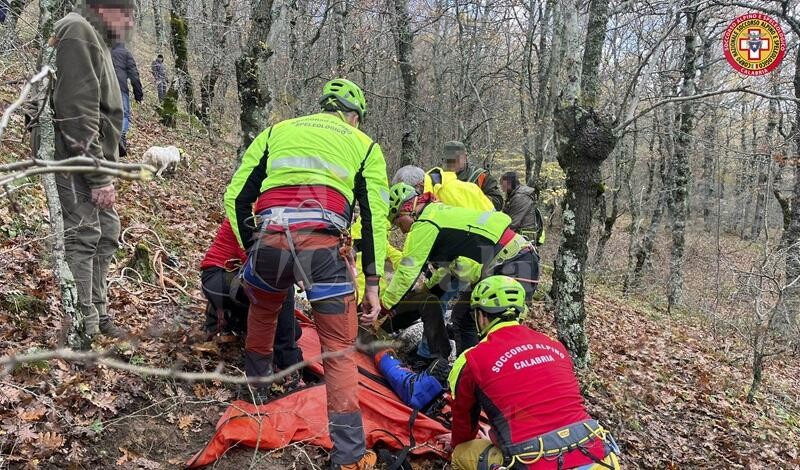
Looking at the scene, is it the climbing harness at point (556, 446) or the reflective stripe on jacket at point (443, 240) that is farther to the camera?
the reflective stripe on jacket at point (443, 240)

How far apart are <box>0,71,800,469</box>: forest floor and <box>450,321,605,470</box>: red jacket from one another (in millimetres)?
831

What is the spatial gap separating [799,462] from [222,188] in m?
8.96

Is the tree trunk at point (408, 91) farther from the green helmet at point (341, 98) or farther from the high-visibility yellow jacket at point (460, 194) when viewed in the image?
the green helmet at point (341, 98)

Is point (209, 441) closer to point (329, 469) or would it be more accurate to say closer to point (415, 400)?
point (329, 469)

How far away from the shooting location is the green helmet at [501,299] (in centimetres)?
360

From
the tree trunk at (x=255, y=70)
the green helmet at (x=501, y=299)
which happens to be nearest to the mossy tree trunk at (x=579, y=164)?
the green helmet at (x=501, y=299)

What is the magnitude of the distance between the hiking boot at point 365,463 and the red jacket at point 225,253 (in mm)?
1917

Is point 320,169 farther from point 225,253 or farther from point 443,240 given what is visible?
point 443,240

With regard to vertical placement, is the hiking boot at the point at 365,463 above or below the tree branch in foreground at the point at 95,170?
below

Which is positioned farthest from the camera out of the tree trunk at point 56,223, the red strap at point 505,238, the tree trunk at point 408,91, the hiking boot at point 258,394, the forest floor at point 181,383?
the tree trunk at point 408,91

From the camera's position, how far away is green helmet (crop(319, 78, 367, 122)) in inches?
143

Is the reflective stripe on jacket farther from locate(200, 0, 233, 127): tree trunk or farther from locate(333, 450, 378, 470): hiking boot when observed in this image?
locate(200, 0, 233, 127): tree trunk

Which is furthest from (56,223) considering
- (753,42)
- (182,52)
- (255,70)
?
(753,42)

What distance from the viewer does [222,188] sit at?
942 cm
